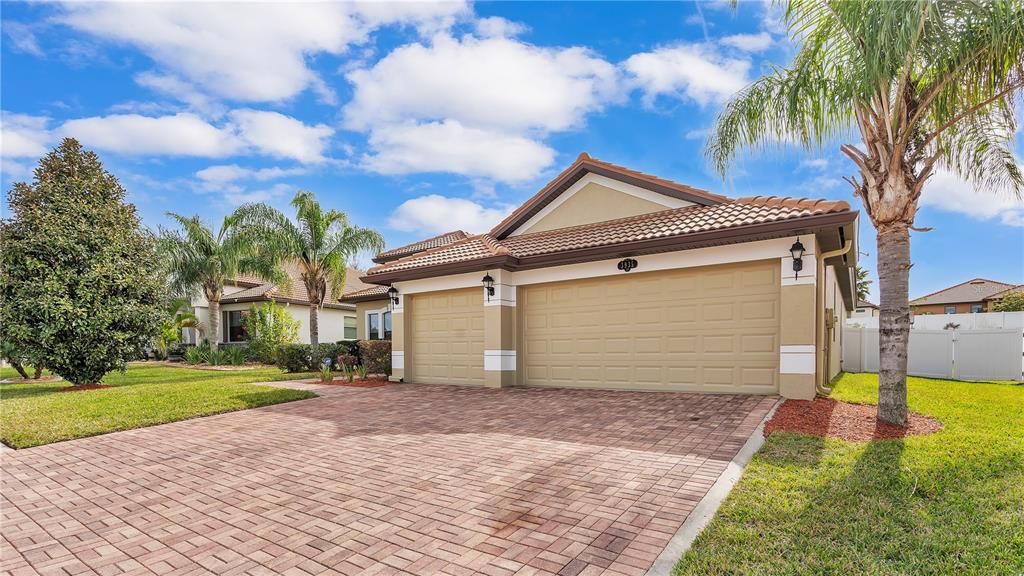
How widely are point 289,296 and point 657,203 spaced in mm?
20550

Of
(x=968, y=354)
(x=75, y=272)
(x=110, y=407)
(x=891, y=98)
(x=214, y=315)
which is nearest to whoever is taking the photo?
(x=891, y=98)

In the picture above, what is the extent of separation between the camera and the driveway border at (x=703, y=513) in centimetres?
326

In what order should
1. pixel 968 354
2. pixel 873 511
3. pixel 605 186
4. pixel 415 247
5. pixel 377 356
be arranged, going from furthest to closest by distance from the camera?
pixel 415 247 → pixel 377 356 → pixel 968 354 → pixel 605 186 → pixel 873 511

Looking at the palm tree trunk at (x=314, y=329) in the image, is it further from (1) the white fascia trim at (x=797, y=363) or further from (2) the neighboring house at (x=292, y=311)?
(1) the white fascia trim at (x=797, y=363)

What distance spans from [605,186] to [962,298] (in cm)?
5909

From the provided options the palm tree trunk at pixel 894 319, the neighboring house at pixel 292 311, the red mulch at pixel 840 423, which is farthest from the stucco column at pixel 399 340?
the neighboring house at pixel 292 311

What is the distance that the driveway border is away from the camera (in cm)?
326

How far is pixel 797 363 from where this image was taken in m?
8.76

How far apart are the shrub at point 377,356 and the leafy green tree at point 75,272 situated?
576cm

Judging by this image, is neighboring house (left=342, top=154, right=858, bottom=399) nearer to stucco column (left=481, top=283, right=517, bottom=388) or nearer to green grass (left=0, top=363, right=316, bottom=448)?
stucco column (left=481, top=283, right=517, bottom=388)

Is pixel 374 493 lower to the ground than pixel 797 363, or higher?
lower

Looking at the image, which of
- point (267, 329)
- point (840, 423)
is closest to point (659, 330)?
point (840, 423)

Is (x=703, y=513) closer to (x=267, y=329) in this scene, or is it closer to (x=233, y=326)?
(x=267, y=329)

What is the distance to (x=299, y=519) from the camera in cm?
413
